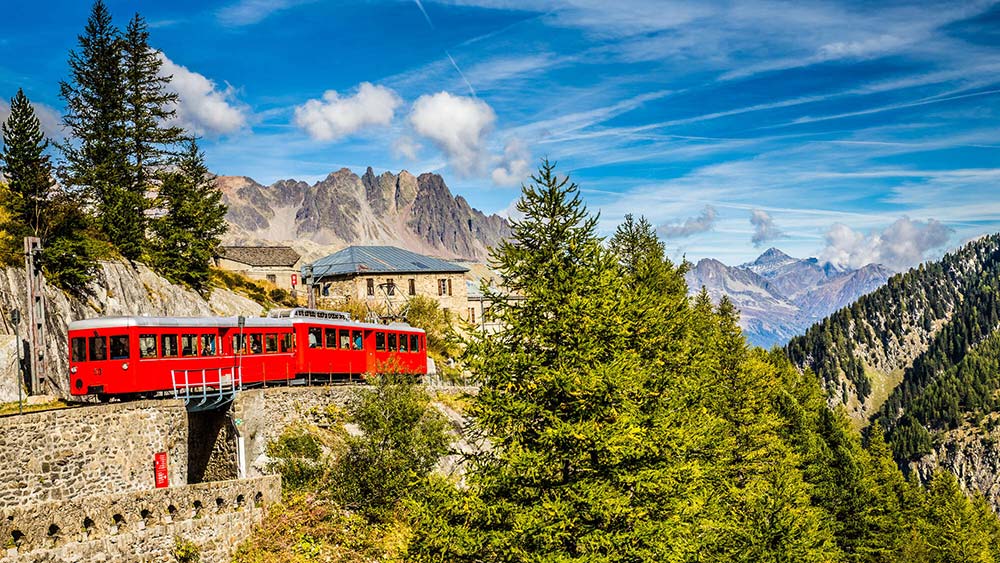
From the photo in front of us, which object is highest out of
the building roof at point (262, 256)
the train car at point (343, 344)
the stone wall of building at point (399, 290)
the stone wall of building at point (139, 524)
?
the building roof at point (262, 256)

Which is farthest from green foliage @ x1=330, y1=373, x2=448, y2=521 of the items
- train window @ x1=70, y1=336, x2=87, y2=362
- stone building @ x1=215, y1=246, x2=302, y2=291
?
stone building @ x1=215, y1=246, x2=302, y2=291

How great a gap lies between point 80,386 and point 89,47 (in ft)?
98.9

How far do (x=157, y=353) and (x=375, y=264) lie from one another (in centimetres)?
4635

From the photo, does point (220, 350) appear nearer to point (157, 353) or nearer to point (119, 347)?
point (157, 353)

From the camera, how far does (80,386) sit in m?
22.1

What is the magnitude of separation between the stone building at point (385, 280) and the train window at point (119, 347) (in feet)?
134

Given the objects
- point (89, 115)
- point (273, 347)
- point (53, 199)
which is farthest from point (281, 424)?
point (89, 115)

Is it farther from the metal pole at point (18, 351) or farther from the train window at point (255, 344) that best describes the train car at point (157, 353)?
the metal pole at point (18, 351)

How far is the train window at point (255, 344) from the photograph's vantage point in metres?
27.6

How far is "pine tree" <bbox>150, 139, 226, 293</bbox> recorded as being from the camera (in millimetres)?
42469

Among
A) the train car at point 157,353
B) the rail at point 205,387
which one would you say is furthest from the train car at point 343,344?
the rail at point 205,387

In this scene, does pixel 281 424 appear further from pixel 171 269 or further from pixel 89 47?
pixel 89 47

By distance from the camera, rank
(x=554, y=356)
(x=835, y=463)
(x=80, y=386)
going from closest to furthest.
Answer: (x=554, y=356) < (x=80, y=386) < (x=835, y=463)

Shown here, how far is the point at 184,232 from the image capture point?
43.6 meters
